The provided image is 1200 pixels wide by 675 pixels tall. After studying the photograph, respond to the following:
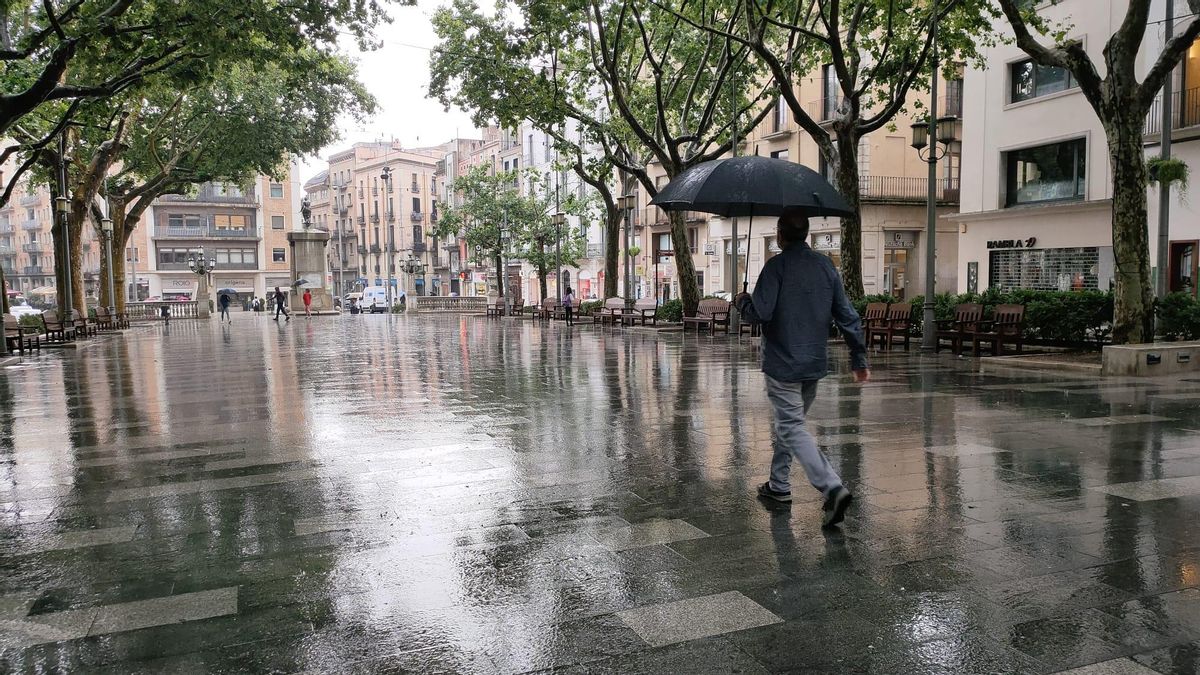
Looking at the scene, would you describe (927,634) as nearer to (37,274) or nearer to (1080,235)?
(1080,235)

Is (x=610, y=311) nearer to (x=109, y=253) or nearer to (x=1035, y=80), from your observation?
(x=1035, y=80)

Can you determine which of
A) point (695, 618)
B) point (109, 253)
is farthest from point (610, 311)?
point (695, 618)

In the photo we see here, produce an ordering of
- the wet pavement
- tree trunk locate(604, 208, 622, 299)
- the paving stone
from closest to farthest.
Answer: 1. the wet pavement
2. the paving stone
3. tree trunk locate(604, 208, 622, 299)

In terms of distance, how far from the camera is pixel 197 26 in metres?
14.0

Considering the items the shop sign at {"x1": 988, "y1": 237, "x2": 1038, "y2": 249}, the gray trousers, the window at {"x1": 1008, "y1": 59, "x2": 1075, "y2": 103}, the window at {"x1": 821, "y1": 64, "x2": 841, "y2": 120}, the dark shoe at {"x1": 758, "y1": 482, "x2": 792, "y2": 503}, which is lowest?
the dark shoe at {"x1": 758, "y1": 482, "x2": 792, "y2": 503}

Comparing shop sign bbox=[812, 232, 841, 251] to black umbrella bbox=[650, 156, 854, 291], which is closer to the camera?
black umbrella bbox=[650, 156, 854, 291]

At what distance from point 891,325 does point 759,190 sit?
42.1ft

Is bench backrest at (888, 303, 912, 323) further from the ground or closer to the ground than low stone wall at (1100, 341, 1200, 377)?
further from the ground

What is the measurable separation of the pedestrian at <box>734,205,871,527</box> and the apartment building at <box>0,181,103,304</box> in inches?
3339

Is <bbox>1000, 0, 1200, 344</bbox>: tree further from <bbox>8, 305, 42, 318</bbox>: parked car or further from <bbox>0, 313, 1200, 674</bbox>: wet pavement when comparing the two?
<bbox>8, 305, 42, 318</bbox>: parked car

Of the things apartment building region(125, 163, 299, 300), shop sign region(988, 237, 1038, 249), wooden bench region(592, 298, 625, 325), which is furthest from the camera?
apartment building region(125, 163, 299, 300)

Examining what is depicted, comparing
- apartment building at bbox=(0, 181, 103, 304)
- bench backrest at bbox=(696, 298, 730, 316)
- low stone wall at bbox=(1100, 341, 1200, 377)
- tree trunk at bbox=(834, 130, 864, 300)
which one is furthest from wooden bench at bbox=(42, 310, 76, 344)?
apartment building at bbox=(0, 181, 103, 304)

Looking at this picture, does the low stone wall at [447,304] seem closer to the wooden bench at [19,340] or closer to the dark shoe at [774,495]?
the wooden bench at [19,340]

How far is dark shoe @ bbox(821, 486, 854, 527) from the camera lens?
15.6 ft
